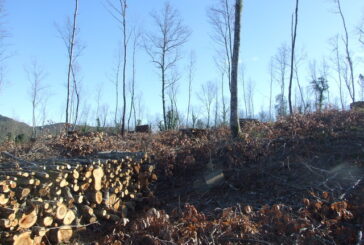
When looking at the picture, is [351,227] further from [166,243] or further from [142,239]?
[142,239]

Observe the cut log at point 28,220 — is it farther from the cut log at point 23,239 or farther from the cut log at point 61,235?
the cut log at point 61,235

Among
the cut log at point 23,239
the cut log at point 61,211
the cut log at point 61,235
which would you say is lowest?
the cut log at point 61,235

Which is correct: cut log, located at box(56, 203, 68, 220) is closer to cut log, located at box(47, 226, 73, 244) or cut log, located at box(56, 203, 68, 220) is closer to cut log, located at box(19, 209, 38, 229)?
cut log, located at box(47, 226, 73, 244)

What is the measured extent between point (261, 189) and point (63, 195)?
4.35 m

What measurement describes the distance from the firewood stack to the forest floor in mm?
406

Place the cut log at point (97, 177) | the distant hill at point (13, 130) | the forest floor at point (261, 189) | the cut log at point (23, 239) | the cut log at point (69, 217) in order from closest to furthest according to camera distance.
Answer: the cut log at point (23, 239) < the forest floor at point (261, 189) < the cut log at point (69, 217) < the cut log at point (97, 177) < the distant hill at point (13, 130)

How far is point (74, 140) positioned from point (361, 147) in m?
10.9

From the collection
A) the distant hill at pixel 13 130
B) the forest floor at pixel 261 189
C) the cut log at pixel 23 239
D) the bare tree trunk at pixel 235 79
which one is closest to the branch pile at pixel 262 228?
the forest floor at pixel 261 189

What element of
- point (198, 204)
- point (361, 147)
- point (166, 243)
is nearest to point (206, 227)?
point (166, 243)

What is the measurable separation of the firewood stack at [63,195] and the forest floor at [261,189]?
0.41 metres

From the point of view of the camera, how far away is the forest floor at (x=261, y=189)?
4.93 meters

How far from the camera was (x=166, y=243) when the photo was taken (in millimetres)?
4770

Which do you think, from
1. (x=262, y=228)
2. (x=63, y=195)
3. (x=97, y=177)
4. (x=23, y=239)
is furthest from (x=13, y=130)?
(x=262, y=228)

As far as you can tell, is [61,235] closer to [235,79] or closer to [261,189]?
[261,189]
